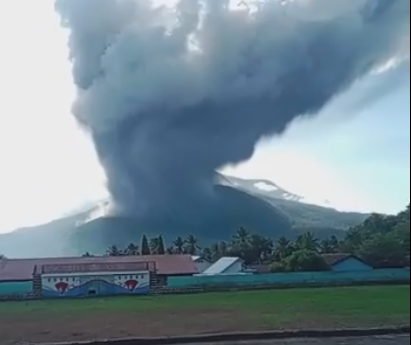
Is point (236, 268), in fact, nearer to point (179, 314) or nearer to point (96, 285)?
point (179, 314)

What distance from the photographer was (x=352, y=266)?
2574 millimetres

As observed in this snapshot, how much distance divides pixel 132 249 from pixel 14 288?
0.52 metres

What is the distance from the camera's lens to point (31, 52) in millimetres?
2947

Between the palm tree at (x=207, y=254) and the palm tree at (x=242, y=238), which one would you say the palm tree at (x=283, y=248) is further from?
the palm tree at (x=207, y=254)

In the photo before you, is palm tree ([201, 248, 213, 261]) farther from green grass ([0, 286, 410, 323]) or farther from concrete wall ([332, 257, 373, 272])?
concrete wall ([332, 257, 373, 272])

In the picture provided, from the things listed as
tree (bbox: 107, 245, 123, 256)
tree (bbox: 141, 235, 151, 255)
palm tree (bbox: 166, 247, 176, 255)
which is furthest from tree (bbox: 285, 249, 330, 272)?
tree (bbox: 107, 245, 123, 256)

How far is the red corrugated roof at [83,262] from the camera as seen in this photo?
2.79 meters

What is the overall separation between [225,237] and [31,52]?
1.18 m

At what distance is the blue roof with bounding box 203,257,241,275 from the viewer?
2.77 meters

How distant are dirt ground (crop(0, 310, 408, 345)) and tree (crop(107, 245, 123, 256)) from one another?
29 cm

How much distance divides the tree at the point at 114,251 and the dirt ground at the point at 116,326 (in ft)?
0.94

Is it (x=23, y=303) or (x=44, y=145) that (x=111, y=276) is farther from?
(x=44, y=145)

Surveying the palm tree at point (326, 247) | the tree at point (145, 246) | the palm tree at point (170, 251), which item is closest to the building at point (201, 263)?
the palm tree at point (170, 251)

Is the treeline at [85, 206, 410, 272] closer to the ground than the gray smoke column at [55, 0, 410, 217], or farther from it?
closer to the ground
